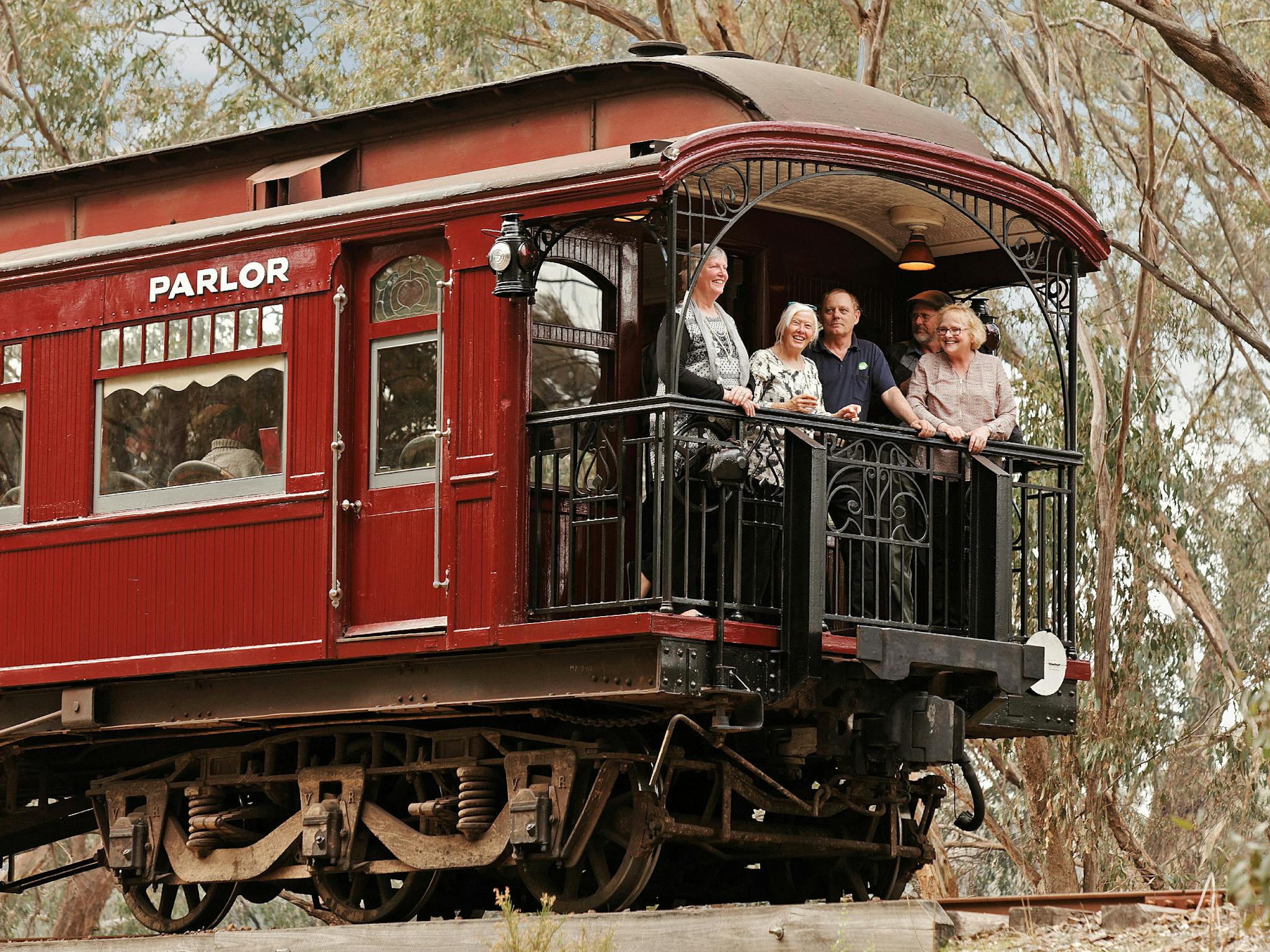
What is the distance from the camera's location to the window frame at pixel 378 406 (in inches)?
398

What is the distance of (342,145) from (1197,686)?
1772 centimetres

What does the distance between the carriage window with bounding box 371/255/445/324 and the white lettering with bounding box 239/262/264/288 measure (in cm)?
67

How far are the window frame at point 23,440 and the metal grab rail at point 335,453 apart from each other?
7.43 ft

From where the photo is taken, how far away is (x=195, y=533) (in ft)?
35.6

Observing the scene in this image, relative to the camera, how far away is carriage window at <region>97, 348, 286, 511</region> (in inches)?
422

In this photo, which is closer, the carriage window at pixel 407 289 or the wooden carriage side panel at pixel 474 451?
the wooden carriage side panel at pixel 474 451

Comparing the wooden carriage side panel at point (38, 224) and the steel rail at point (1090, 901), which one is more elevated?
the wooden carriage side panel at point (38, 224)

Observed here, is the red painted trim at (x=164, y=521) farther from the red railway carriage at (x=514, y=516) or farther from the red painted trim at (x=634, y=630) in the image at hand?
the red painted trim at (x=634, y=630)

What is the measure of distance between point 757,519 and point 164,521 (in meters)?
3.31

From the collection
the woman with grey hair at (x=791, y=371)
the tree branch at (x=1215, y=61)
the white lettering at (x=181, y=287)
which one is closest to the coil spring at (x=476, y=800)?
the woman with grey hair at (x=791, y=371)

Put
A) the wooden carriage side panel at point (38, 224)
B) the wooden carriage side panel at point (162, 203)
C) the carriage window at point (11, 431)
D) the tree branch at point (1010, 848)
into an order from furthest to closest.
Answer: the tree branch at point (1010, 848) → the wooden carriage side panel at point (38, 224) → the wooden carriage side panel at point (162, 203) → the carriage window at point (11, 431)

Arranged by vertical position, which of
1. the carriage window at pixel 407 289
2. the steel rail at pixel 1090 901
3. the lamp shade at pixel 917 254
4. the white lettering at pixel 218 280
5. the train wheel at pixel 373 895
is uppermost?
the lamp shade at pixel 917 254

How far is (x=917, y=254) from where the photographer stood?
11.7 meters

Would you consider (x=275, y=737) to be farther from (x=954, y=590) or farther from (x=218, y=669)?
(x=954, y=590)
